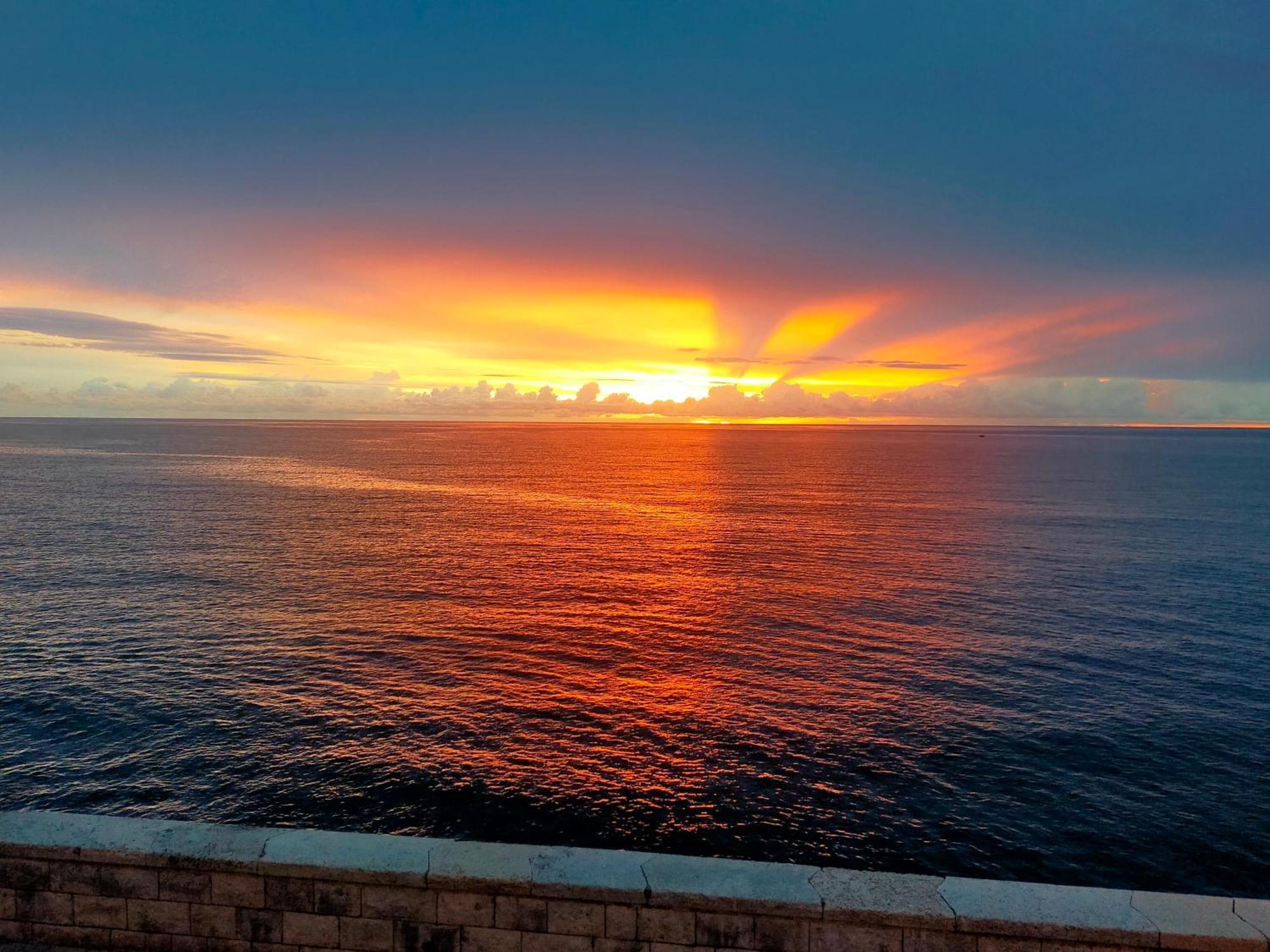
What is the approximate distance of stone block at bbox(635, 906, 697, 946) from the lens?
9367 millimetres

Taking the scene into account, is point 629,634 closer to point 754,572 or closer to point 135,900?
point 754,572

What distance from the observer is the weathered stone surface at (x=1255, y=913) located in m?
9.09

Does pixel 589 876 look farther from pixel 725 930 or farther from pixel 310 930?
pixel 310 930

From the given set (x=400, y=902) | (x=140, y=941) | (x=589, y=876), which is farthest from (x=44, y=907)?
(x=589, y=876)

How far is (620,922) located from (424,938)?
2363 mm

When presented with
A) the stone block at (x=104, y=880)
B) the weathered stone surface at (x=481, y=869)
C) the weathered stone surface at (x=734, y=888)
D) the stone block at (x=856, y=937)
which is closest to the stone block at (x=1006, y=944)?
the stone block at (x=856, y=937)

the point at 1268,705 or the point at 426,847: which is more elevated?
the point at 426,847

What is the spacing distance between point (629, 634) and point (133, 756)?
21494 mm

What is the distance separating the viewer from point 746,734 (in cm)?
2739

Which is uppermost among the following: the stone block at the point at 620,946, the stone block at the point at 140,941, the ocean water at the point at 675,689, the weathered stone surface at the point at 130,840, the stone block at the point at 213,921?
the weathered stone surface at the point at 130,840

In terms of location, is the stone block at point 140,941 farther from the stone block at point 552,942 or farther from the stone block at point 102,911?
the stone block at point 552,942

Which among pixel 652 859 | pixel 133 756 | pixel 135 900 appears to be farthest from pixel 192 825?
pixel 133 756

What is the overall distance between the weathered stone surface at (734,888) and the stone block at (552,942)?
3.27 feet

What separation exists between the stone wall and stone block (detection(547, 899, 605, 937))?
21mm
